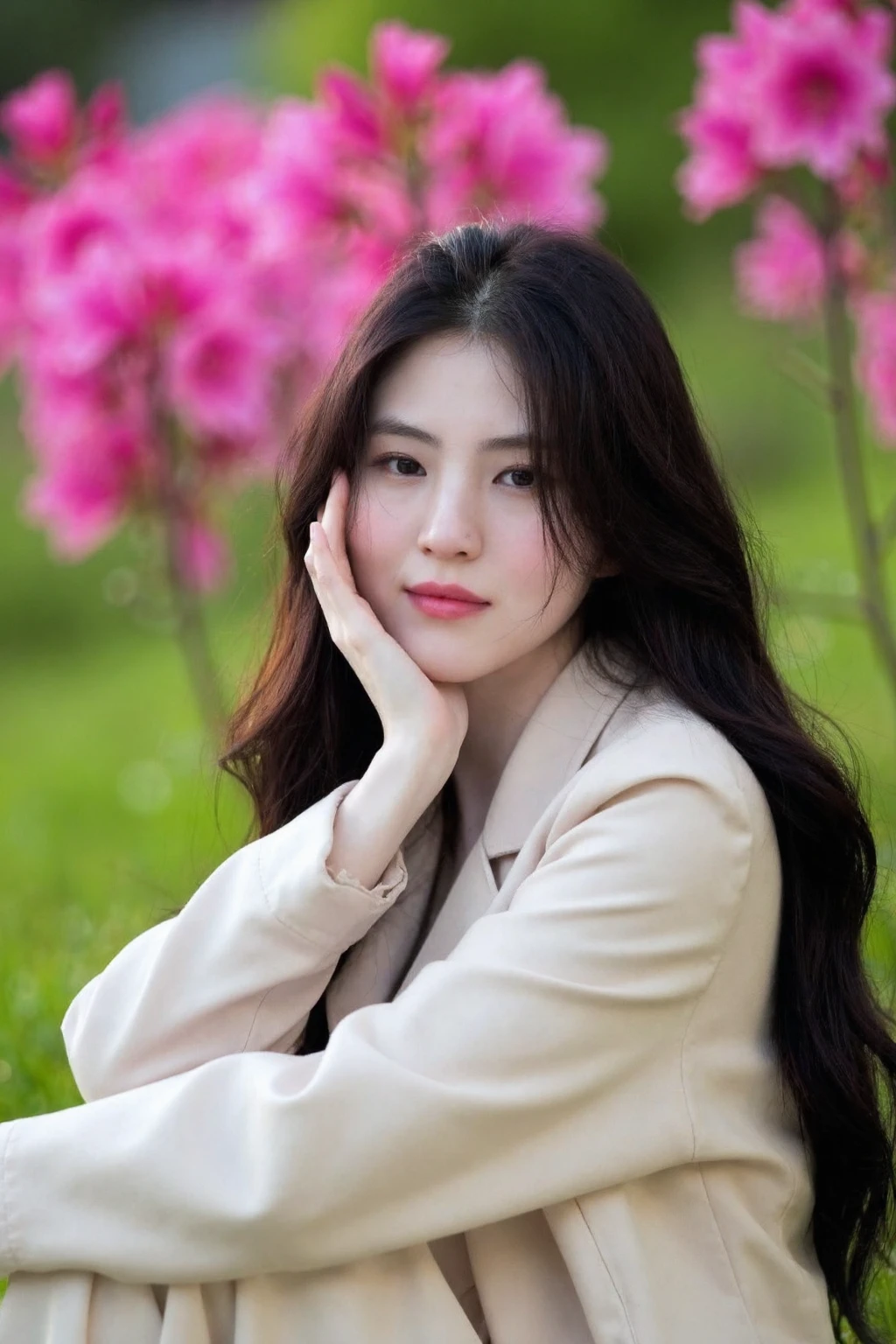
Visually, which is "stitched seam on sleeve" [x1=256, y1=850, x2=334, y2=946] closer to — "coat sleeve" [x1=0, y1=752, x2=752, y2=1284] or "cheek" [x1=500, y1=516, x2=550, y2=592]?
"coat sleeve" [x1=0, y1=752, x2=752, y2=1284]

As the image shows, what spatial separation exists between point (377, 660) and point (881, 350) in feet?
6.51

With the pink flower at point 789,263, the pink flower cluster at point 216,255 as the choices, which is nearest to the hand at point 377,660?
the pink flower cluster at point 216,255

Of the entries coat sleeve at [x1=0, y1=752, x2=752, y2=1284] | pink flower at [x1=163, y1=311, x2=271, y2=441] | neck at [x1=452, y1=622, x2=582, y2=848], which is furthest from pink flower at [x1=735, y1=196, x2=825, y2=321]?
coat sleeve at [x1=0, y1=752, x2=752, y2=1284]

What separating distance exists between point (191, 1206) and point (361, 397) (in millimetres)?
922

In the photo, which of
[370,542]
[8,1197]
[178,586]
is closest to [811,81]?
[370,542]

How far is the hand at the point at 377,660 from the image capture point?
6.87ft

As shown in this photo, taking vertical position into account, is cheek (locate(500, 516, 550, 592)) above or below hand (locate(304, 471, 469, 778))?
above

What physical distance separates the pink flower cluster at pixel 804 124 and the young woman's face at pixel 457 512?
4.14 feet

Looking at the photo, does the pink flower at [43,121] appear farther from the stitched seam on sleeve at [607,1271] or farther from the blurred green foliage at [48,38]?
the blurred green foliage at [48,38]

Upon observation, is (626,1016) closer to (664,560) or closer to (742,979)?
(742,979)

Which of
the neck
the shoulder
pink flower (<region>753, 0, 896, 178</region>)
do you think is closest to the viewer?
the shoulder

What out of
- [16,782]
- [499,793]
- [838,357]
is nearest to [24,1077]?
[499,793]

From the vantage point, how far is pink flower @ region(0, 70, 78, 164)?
12.6 feet

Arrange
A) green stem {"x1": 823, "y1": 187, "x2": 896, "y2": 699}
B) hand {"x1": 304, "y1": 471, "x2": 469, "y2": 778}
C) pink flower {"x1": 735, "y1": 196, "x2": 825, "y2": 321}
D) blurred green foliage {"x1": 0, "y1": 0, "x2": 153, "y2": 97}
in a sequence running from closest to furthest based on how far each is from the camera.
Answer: hand {"x1": 304, "y1": 471, "x2": 469, "y2": 778}
green stem {"x1": 823, "y1": 187, "x2": 896, "y2": 699}
pink flower {"x1": 735, "y1": 196, "x2": 825, "y2": 321}
blurred green foliage {"x1": 0, "y1": 0, "x2": 153, "y2": 97}
